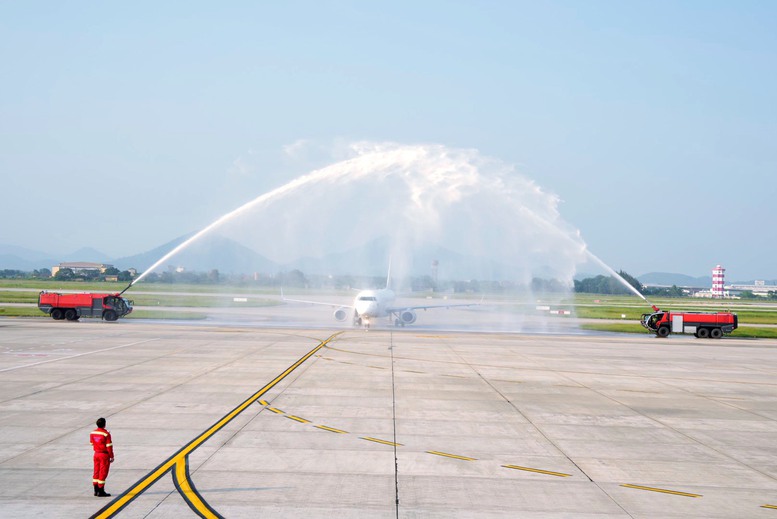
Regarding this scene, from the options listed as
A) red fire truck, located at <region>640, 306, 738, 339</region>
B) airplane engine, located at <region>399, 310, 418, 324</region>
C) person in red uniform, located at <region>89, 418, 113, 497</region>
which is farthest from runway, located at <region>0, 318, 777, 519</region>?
airplane engine, located at <region>399, 310, 418, 324</region>

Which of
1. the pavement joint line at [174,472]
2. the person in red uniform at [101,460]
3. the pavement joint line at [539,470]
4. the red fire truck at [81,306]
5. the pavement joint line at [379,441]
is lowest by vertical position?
the pavement joint line at [539,470]

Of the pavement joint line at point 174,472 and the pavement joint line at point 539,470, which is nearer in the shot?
the pavement joint line at point 174,472

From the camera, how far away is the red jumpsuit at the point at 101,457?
13.0 meters

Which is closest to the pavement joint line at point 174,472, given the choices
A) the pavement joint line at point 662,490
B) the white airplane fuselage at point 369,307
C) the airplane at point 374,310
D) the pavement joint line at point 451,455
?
the pavement joint line at point 451,455

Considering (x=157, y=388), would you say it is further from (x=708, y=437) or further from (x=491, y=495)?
(x=708, y=437)

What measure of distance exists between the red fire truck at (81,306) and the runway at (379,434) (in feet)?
62.5

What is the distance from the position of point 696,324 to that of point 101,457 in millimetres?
57890

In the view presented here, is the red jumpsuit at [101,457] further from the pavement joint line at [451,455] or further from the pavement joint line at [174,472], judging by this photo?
the pavement joint line at [451,455]

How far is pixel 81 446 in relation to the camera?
55.8ft

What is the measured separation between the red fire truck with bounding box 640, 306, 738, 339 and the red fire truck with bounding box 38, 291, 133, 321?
47269 mm

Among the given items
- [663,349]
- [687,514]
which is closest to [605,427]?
[687,514]

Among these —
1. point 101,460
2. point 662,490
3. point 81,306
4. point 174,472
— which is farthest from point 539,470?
point 81,306

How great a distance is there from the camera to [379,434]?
19156 millimetres

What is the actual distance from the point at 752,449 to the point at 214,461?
14.4 metres
